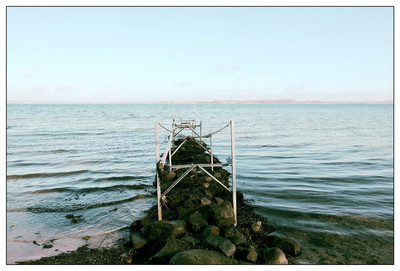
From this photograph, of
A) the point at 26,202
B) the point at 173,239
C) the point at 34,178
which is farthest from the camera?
the point at 34,178

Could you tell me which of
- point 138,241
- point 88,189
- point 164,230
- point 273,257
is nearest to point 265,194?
point 273,257

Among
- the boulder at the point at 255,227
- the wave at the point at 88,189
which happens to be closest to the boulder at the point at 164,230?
the boulder at the point at 255,227

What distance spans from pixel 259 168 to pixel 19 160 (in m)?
16.5

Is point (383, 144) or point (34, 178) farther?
point (383, 144)

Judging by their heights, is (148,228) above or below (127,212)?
above

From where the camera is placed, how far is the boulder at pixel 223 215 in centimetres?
700

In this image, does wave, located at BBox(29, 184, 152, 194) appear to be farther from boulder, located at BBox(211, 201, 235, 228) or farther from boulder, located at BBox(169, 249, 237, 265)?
boulder, located at BBox(169, 249, 237, 265)

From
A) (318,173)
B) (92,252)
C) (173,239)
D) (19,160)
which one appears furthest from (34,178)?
(318,173)

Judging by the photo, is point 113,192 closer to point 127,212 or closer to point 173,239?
point 127,212

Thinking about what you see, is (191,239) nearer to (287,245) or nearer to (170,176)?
(287,245)

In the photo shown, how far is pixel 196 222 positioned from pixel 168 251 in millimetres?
1463

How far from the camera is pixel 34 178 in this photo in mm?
14344

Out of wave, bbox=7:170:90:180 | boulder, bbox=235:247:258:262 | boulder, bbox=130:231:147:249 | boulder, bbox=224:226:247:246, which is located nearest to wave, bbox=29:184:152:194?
wave, bbox=7:170:90:180
